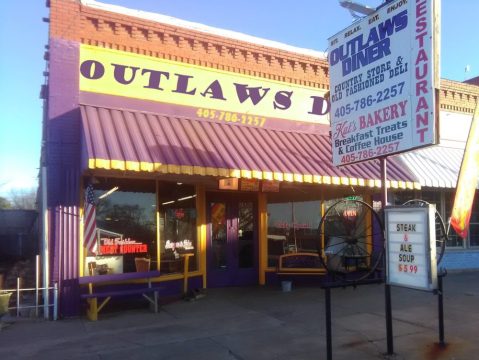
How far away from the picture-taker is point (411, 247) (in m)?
5.57

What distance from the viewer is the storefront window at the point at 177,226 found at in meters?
10.0

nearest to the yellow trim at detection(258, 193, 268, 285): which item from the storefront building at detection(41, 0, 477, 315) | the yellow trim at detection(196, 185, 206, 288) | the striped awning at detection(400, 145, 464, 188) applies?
the storefront building at detection(41, 0, 477, 315)

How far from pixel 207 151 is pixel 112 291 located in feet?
10.6

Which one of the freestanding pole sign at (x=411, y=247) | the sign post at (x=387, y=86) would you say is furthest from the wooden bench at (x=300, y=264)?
the freestanding pole sign at (x=411, y=247)

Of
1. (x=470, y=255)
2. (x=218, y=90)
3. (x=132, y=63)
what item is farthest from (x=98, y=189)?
(x=470, y=255)

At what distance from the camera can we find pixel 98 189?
920cm

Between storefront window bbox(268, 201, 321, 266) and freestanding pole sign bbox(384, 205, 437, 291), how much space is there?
5.86m

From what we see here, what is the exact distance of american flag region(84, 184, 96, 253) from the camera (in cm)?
884

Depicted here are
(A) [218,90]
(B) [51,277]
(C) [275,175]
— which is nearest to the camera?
(B) [51,277]

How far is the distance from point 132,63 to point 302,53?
454 centimetres

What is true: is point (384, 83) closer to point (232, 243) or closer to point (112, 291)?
point (112, 291)

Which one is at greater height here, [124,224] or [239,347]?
[124,224]

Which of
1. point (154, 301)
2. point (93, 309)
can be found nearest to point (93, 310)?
point (93, 309)

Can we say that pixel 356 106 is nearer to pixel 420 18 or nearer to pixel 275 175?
pixel 420 18
